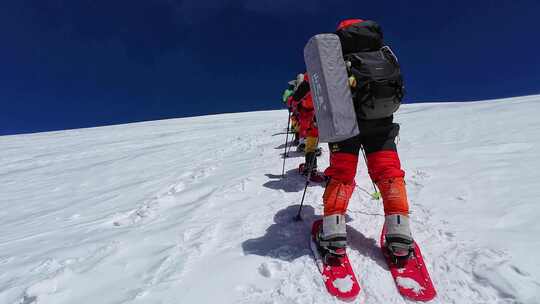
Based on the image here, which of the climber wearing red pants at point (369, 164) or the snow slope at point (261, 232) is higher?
the climber wearing red pants at point (369, 164)

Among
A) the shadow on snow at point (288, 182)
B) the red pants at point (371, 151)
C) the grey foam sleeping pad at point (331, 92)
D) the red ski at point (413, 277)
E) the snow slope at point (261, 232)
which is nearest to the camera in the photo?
the red ski at point (413, 277)

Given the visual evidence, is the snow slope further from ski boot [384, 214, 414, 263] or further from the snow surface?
ski boot [384, 214, 414, 263]

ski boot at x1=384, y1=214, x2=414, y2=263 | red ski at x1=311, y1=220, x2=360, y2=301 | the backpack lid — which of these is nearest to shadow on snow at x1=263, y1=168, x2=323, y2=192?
red ski at x1=311, y1=220, x2=360, y2=301

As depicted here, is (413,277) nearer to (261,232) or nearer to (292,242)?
(292,242)

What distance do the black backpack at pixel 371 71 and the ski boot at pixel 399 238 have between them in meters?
0.92

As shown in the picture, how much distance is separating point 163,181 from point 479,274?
17.9 feet

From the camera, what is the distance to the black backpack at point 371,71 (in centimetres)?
239

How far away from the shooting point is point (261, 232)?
3078 mm

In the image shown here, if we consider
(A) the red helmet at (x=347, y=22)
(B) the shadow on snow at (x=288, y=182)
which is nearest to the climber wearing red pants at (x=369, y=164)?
(A) the red helmet at (x=347, y=22)

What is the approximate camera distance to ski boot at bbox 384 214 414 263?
224cm

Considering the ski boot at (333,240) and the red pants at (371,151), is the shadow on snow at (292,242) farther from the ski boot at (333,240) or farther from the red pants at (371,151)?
the red pants at (371,151)

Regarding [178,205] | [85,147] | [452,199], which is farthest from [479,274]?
[85,147]

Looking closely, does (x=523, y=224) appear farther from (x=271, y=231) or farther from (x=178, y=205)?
(x=178, y=205)

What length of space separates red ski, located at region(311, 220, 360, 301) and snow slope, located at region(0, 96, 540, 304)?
8 cm
